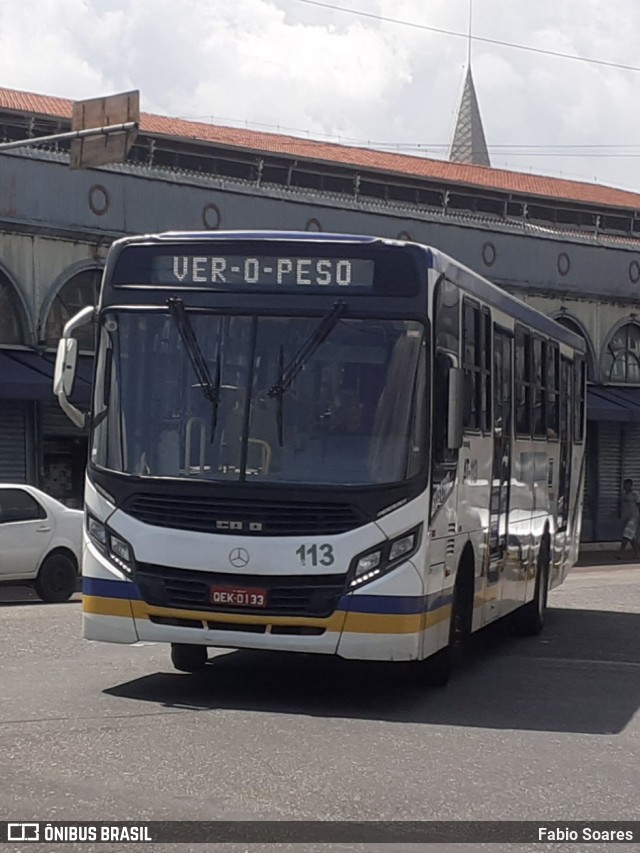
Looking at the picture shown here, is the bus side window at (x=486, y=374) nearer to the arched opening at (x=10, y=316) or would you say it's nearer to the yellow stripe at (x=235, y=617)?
the yellow stripe at (x=235, y=617)

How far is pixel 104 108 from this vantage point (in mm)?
20719

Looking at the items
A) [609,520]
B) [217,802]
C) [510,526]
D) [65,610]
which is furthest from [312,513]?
[609,520]

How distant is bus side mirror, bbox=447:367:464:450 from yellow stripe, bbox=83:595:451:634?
1112 millimetres

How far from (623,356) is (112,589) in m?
34.1

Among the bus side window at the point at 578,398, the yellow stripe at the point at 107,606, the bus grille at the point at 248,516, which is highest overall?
the bus side window at the point at 578,398

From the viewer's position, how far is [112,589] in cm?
1029

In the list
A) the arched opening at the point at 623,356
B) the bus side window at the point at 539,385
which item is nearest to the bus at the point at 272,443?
the bus side window at the point at 539,385

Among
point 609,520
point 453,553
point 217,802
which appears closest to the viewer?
point 217,802

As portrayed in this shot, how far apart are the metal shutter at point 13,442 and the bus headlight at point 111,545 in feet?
62.8

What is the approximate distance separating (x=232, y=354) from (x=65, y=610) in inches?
345

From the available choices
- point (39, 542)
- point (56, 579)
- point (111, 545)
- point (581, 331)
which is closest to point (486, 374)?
point (111, 545)

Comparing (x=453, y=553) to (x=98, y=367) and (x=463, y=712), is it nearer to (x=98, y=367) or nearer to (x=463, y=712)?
(x=463, y=712)

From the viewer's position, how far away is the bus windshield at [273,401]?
33.1ft

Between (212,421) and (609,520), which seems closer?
(212,421)
